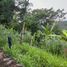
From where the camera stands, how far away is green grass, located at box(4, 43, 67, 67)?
633 centimetres

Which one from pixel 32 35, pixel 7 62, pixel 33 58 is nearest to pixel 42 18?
pixel 32 35

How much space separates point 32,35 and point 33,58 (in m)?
6.06

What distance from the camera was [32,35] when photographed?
42.3ft

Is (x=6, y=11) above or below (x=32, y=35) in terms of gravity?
above

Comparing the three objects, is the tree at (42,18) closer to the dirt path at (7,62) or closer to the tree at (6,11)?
the tree at (6,11)

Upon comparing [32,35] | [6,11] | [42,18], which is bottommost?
[32,35]

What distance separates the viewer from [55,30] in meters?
13.9

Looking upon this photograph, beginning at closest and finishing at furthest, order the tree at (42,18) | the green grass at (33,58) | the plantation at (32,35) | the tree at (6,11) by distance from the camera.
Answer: the green grass at (33,58)
the plantation at (32,35)
the tree at (6,11)
the tree at (42,18)

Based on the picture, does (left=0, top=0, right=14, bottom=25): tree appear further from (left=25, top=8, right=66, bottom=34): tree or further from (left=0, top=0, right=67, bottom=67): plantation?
(left=25, top=8, right=66, bottom=34): tree

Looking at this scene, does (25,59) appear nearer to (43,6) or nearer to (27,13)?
(27,13)

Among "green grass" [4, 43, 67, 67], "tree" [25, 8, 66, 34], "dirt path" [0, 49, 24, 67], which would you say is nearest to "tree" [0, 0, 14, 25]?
"tree" [25, 8, 66, 34]

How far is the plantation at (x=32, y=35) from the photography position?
680cm

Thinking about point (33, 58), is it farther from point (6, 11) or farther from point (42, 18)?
point (42, 18)

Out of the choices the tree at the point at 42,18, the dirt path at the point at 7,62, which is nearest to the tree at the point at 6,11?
the tree at the point at 42,18
